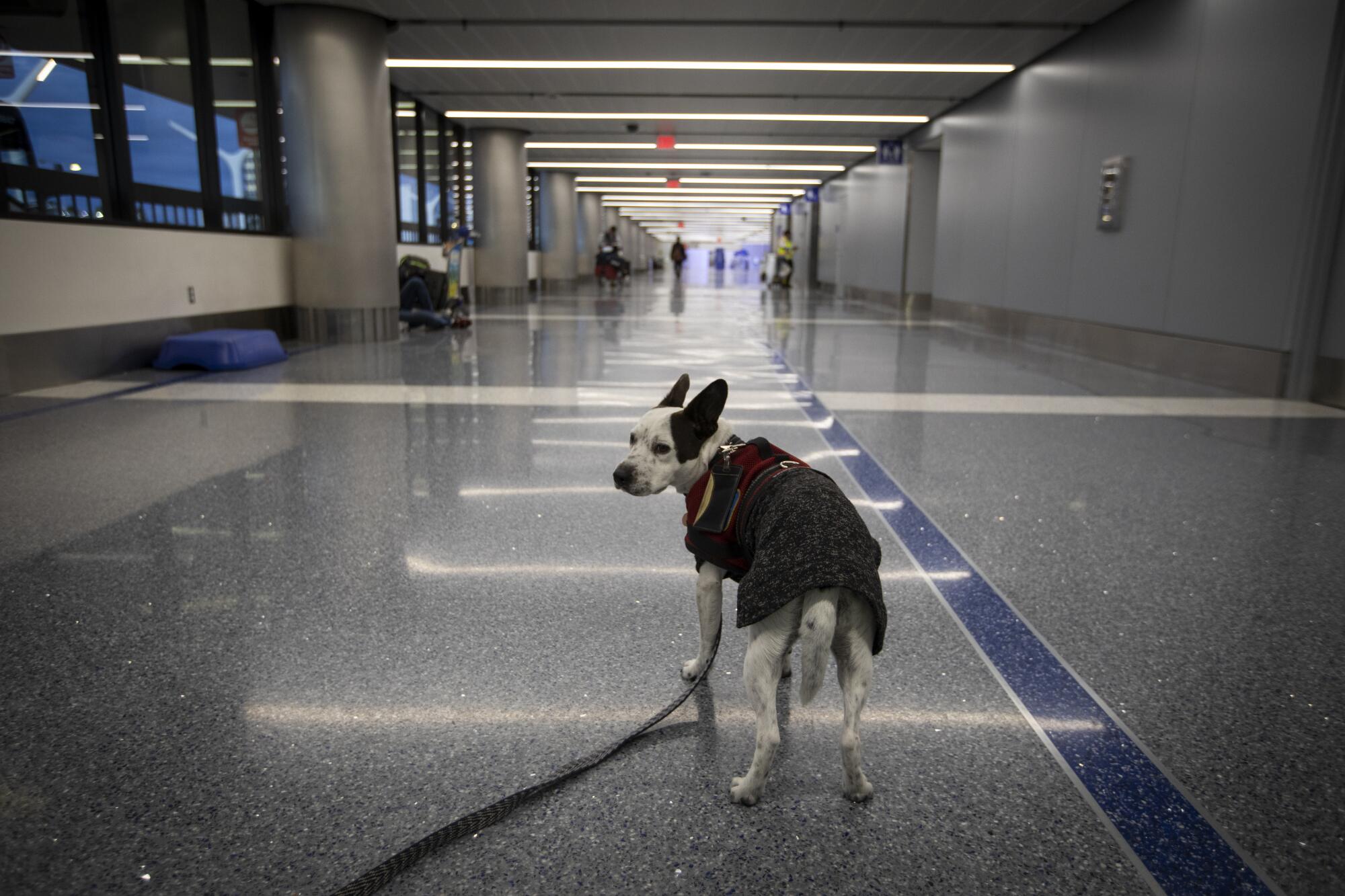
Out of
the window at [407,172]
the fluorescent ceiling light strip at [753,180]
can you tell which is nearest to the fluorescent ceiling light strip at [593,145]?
the window at [407,172]

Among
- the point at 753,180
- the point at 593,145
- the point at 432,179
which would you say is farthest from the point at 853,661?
the point at 753,180

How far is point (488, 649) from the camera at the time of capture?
2242 millimetres

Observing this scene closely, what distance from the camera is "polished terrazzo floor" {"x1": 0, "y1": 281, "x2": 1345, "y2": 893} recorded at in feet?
4.93

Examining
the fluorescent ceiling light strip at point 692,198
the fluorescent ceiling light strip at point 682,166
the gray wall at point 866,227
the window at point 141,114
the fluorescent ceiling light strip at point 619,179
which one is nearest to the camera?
the window at point 141,114

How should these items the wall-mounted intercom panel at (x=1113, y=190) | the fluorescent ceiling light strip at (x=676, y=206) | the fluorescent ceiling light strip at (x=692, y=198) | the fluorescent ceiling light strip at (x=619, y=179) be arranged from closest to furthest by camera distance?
the wall-mounted intercom panel at (x=1113, y=190) → the fluorescent ceiling light strip at (x=619, y=179) → the fluorescent ceiling light strip at (x=692, y=198) → the fluorescent ceiling light strip at (x=676, y=206)

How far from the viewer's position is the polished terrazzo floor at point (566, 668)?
4.93 ft

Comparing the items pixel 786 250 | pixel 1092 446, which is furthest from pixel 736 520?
pixel 786 250

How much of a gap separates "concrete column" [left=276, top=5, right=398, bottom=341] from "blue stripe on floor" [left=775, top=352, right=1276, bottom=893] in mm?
8406

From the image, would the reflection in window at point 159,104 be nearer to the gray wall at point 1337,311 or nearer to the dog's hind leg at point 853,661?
the dog's hind leg at point 853,661

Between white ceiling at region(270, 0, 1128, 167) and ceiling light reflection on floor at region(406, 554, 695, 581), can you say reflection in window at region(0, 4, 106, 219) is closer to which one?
white ceiling at region(270, 0, 1128, 167)

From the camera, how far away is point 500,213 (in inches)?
709

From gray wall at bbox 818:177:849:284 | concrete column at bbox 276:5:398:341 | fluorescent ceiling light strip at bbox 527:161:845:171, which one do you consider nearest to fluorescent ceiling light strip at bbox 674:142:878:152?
fluorescent ceiling light strip at bbox 527:161:845:171

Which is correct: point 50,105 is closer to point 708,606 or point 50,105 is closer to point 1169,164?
point 708,606

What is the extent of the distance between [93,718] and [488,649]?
882 mm
